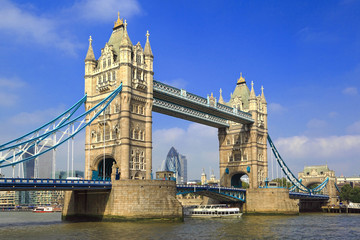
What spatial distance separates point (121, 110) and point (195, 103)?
58.8 ft

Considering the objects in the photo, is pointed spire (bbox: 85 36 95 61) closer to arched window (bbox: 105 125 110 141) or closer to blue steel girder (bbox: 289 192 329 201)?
arched window (bbox: 105 125 110 141)

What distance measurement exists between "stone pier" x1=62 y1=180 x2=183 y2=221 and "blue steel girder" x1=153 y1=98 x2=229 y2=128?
15.9 m

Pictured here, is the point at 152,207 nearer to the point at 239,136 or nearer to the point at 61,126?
the point at 61,126

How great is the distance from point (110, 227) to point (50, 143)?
13882mm

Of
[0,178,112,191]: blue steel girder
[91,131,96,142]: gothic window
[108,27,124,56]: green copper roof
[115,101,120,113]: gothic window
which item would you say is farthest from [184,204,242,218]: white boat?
[108,27,124,56]: green copper roof

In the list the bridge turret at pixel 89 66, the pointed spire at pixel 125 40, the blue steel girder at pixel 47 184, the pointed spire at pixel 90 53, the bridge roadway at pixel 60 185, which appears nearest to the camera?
the blue steel girder at pixel 47 184

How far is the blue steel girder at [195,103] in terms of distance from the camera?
68750mm

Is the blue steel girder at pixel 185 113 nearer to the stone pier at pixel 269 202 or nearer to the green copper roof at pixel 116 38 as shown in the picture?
the green copper roof at pixel 116 38

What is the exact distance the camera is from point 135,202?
54.0 metres

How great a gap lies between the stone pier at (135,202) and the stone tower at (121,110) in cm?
432

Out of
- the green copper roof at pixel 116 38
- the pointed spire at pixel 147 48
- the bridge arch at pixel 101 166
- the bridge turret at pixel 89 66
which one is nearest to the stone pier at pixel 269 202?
the bridge arch at pixel 101 166

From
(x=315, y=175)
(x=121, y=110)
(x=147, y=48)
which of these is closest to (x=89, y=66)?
(x=147, y=48)

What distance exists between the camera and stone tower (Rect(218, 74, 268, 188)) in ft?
291

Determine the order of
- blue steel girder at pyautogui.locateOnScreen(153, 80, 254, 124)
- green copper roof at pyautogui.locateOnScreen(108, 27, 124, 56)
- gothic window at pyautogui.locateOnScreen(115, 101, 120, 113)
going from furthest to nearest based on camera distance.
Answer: blue steel girder at pyautogui.locateOnScreen(153, 80, 254, 124)
green copper roof at pyautogui.locateOnScreen(108, 27, 124, 56)
gothic window at pyautogui.locateOnScreen(115, 101, 120, 113)
